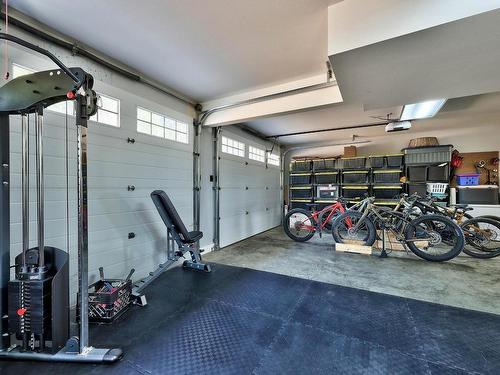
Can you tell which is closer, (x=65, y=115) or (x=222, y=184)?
(x=65, y=115)

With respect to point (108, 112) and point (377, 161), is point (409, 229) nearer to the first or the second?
point (377, 161)

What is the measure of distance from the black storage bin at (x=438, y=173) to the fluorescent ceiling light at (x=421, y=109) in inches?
80.7

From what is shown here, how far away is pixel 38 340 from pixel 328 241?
15.0 feet

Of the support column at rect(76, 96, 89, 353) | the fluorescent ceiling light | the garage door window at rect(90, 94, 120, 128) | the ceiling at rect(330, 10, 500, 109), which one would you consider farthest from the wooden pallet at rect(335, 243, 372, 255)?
the garage door window at rect(90, 94, 120, 128)

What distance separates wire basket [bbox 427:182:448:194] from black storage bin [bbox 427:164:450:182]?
16 centimetres

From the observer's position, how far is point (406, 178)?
17.5ft

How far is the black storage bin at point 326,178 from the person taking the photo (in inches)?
238

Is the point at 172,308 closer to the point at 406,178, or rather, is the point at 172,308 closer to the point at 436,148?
the point at 406,178

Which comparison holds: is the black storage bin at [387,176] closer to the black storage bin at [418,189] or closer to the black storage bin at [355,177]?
the black storage bin at [355,177]

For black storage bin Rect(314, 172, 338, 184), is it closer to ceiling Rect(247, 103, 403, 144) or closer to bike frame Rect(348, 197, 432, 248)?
ceiling Rect(247, 103, 403, 144)

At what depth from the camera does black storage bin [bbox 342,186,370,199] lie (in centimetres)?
571

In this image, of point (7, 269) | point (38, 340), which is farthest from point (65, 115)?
point (38, 340)

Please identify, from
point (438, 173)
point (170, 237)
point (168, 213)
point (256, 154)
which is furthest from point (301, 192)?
point (168, 213)

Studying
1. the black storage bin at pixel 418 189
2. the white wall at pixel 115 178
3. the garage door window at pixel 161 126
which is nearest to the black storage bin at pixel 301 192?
the black storage bin at pixel 418 189
